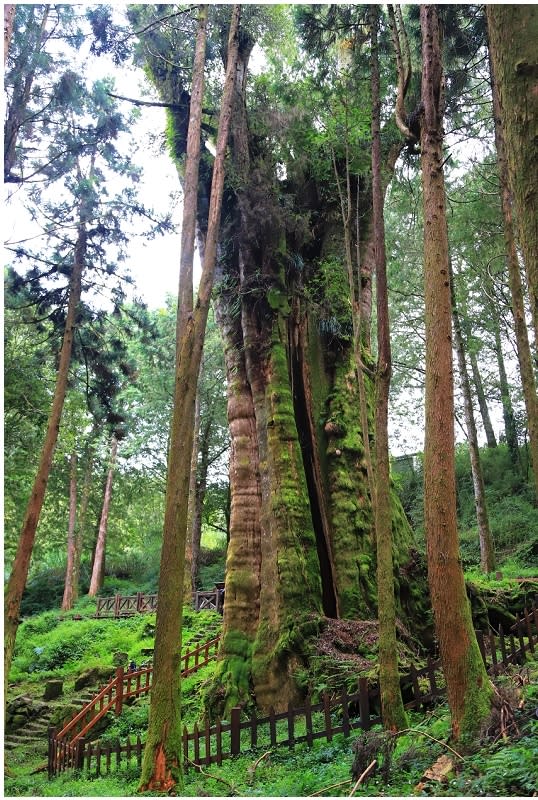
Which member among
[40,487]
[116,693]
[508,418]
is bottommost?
[116,693]

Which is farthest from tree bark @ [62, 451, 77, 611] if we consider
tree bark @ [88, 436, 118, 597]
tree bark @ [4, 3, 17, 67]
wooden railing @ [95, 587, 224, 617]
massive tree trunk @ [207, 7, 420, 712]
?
tree bark @ [4, 3, 17, 67]

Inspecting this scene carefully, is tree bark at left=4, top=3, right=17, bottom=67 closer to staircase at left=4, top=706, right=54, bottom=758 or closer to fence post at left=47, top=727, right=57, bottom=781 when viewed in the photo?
fence post at left=47, top=727, right=57, bottom=781

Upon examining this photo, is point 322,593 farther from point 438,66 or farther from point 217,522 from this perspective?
point 217,522

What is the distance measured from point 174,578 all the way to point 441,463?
2550 mm

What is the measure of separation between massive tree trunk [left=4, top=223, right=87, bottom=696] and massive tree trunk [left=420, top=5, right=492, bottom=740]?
629 centimetres

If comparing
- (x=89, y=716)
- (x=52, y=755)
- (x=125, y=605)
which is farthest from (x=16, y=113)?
(x=125, y=605)

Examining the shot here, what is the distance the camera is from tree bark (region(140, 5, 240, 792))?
4.59 m

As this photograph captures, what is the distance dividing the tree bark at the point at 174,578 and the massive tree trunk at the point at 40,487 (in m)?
4.36

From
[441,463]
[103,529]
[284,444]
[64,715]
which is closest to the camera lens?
[441,463]

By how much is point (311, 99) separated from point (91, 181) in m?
4.90

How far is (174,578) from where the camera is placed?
4977 mm

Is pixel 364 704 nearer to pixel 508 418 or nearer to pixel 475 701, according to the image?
pixel 475 701

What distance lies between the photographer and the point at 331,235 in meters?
12.1

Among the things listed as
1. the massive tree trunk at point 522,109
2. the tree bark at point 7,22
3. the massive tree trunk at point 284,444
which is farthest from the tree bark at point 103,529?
the massive tree trunk at point 522,109
